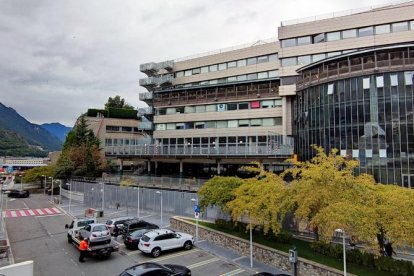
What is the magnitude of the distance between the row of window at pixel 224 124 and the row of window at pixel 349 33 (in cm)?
1077

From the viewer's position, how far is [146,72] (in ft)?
219

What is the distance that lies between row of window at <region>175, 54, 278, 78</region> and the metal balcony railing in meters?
14.7

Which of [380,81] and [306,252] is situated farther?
[380,81]

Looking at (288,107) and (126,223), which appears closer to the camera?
(126,223)

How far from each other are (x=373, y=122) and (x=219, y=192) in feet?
60.0

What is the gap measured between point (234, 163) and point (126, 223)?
87.4 feet

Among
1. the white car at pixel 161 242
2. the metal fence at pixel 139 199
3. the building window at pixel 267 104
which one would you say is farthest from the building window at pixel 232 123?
the white car at pixel 161 242

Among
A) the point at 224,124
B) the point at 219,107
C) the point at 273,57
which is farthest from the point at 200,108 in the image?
the point at 273,57

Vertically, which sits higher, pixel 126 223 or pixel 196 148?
pixel 196 148

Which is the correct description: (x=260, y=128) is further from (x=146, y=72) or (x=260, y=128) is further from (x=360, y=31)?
(x=146, y=72)

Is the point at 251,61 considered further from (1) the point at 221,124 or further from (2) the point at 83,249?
(2) the point at 83,249

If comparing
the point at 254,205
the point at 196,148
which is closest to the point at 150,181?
the point at 196,148

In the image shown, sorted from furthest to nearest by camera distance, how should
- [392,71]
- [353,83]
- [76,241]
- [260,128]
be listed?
[260,128]
[353,83]
[392,71]
[76,241]

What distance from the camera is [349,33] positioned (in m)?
42.3
